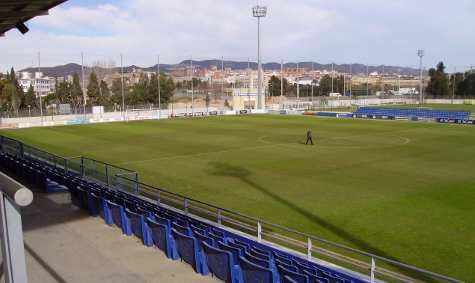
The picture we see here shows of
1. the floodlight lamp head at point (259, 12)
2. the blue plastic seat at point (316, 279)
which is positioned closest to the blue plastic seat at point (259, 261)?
the blue plastic seat at point (316, 279)

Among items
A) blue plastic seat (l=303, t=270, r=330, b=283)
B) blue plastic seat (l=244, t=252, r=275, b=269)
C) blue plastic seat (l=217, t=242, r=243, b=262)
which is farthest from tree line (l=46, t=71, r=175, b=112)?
blue plastic seat (l=303, t=270, r=330, b=283)

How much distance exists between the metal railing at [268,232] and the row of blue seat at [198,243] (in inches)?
20.5

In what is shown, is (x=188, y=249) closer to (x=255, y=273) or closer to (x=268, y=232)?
(x=255, y=273)

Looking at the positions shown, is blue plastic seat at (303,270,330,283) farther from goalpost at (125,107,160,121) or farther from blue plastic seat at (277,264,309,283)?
goalpost at (125,107,160,121)

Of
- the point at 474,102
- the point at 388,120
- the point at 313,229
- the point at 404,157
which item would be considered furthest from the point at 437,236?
the point at 474,102

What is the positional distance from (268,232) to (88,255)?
5622 millimetres

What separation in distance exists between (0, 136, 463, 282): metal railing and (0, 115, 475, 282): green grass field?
846mm

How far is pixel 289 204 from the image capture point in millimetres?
18531

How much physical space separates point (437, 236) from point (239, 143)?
24415 mm

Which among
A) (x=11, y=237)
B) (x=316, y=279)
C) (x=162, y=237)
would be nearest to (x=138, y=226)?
(x=162, y=237)

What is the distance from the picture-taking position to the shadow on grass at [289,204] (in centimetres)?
1376

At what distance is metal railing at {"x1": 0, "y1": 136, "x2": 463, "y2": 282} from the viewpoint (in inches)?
400

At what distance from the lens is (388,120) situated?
60.1m

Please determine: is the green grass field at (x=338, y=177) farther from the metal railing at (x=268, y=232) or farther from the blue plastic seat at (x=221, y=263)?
the blue plastic seat at (x=221, y=263)
